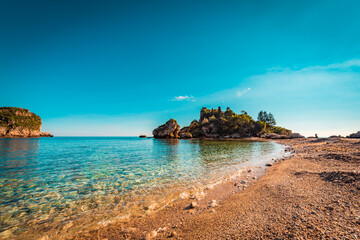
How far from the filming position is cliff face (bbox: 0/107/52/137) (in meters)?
120

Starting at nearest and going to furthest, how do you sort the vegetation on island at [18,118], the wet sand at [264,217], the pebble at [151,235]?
the wet sand at [264,217], the pebble at [151,235], the vegetation on island at [18,118]

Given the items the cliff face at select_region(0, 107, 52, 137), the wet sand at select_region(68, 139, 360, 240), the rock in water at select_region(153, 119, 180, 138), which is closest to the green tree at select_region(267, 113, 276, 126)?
the rock in water at select_region(153, 119, 180, 138)

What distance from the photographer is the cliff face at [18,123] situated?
120m

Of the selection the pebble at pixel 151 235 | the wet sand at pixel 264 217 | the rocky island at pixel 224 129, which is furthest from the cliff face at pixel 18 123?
the pebble at pixel 151 235

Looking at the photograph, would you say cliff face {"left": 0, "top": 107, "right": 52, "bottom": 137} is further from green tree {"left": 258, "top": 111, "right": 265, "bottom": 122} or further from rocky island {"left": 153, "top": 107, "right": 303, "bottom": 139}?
green tree {"left": 258, "top": 111, "right": 265, "bottom": 122}

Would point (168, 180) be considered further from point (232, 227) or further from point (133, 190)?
point (232, 227)

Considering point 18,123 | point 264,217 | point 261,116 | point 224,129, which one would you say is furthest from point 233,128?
point 18,123

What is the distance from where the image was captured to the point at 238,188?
8.49 m

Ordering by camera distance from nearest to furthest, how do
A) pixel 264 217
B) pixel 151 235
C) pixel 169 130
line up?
pixel 151 235 < pixel 264 217 < pixel 169 130

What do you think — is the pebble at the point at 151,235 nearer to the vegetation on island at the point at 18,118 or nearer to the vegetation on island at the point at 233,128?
the vegetation on island at the point at 233,128

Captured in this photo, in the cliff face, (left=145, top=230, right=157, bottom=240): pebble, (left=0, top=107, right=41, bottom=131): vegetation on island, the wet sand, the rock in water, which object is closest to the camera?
the wet sand

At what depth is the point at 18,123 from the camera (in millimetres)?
127250

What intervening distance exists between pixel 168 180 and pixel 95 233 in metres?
5.97

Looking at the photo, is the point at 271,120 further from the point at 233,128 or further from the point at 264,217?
the point at 264,217
